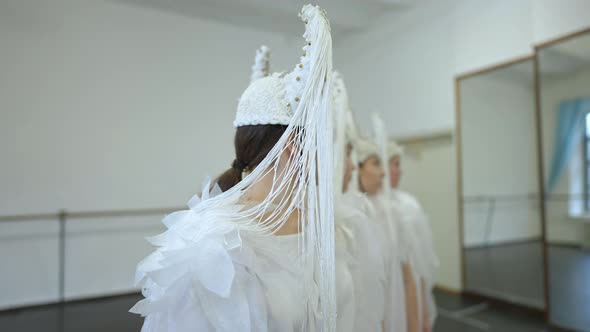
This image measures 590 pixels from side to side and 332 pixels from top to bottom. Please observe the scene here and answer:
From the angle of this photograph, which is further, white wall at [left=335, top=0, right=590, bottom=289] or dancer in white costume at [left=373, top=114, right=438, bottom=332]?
white wall at [left=335, top=0, right=590, bottom=289]

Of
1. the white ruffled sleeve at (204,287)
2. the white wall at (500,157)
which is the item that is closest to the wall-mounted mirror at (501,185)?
the white wall at (500,157)

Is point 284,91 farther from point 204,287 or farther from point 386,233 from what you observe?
point 386,233

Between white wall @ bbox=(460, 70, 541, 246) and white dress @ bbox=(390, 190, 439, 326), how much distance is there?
124cm

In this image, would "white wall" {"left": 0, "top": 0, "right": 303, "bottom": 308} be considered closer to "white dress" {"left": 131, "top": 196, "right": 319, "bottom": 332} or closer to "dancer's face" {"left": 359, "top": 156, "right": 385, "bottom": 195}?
"dancer's face" {"left": 359, "top": 156, "right": 385, "bottom": 195}

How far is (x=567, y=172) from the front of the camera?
2.98 m

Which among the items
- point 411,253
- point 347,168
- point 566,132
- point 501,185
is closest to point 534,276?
point 501,185

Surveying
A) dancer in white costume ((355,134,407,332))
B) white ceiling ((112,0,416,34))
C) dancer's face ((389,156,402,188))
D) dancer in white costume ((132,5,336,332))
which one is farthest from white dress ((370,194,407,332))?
white ceiling ((112,0,416,34))

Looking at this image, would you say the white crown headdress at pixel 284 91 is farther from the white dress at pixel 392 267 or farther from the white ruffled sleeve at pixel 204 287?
the white dress at pixel 392 267

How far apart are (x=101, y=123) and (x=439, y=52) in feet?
11.8

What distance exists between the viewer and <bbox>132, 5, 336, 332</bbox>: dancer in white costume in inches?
30.5

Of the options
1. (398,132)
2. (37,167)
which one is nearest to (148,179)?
(37,167)

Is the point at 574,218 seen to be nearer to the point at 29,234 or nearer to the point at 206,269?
the point at 206,269

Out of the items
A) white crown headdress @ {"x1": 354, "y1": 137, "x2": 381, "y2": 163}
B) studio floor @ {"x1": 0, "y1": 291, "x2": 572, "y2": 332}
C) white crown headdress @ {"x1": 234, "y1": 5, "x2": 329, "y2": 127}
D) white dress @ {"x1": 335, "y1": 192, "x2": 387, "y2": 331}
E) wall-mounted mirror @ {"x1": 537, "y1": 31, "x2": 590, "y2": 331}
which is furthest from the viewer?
studio floor @ {"x1": 0, "y1": 291, "x2": 572, "y2": 332}

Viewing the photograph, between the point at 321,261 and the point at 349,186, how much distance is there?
3.33 ft
